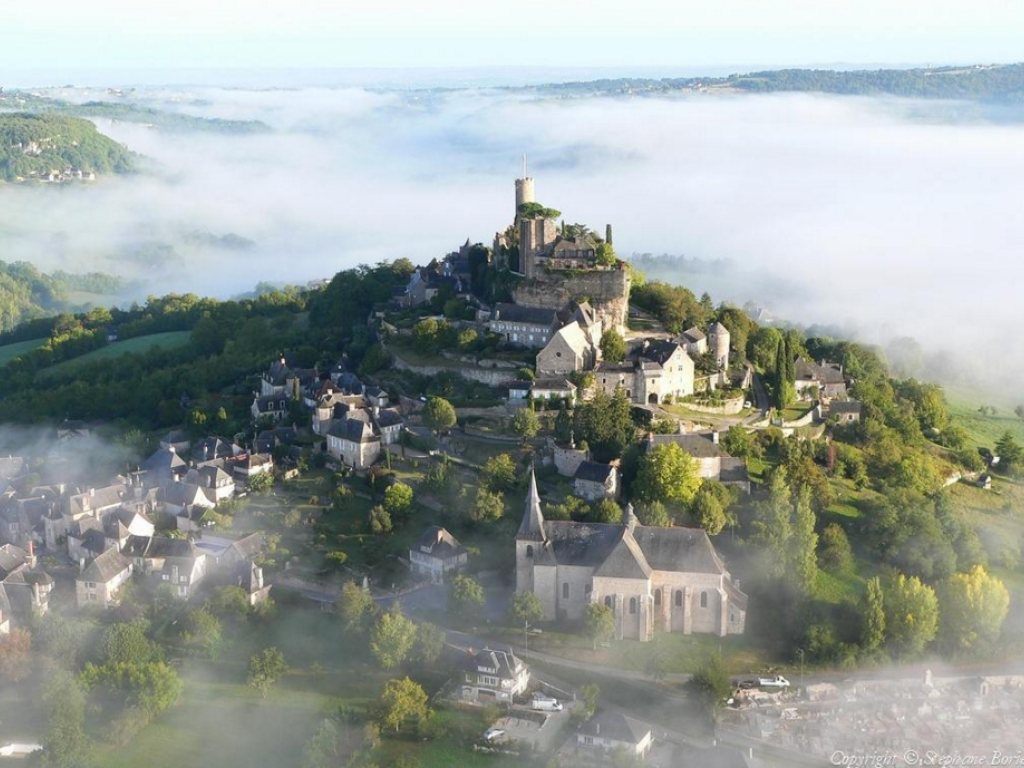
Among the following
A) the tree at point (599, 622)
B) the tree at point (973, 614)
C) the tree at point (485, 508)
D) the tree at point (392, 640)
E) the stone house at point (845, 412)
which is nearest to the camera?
the tree at point (392, 640)

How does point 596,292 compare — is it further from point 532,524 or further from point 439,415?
point 532,524

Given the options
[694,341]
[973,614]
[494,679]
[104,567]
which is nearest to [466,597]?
[494,679]

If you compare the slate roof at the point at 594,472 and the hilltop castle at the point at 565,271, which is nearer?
the slate roof at the point at 594,472

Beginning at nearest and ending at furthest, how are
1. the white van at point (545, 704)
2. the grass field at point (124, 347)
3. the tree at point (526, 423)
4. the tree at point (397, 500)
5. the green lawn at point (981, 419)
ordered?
the white van at point (545, 704)
the tree at point (397, 500)
the tree at point (526, 423)
the green lawn at point (981, 419)
the grass field at point (124, 347)

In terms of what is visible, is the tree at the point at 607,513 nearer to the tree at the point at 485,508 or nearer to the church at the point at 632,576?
the church at the point at 632,576

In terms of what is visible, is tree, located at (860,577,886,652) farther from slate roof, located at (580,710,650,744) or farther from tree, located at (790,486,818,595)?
slate roof, located at (580,710,650,744)

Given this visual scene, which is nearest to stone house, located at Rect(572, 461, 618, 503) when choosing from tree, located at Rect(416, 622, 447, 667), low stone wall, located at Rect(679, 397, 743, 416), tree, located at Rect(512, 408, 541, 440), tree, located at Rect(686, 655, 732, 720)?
tree, located at Rect(512, 408, 541, 440)

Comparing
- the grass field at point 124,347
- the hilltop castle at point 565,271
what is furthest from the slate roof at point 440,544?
the grass field at point 124,347
